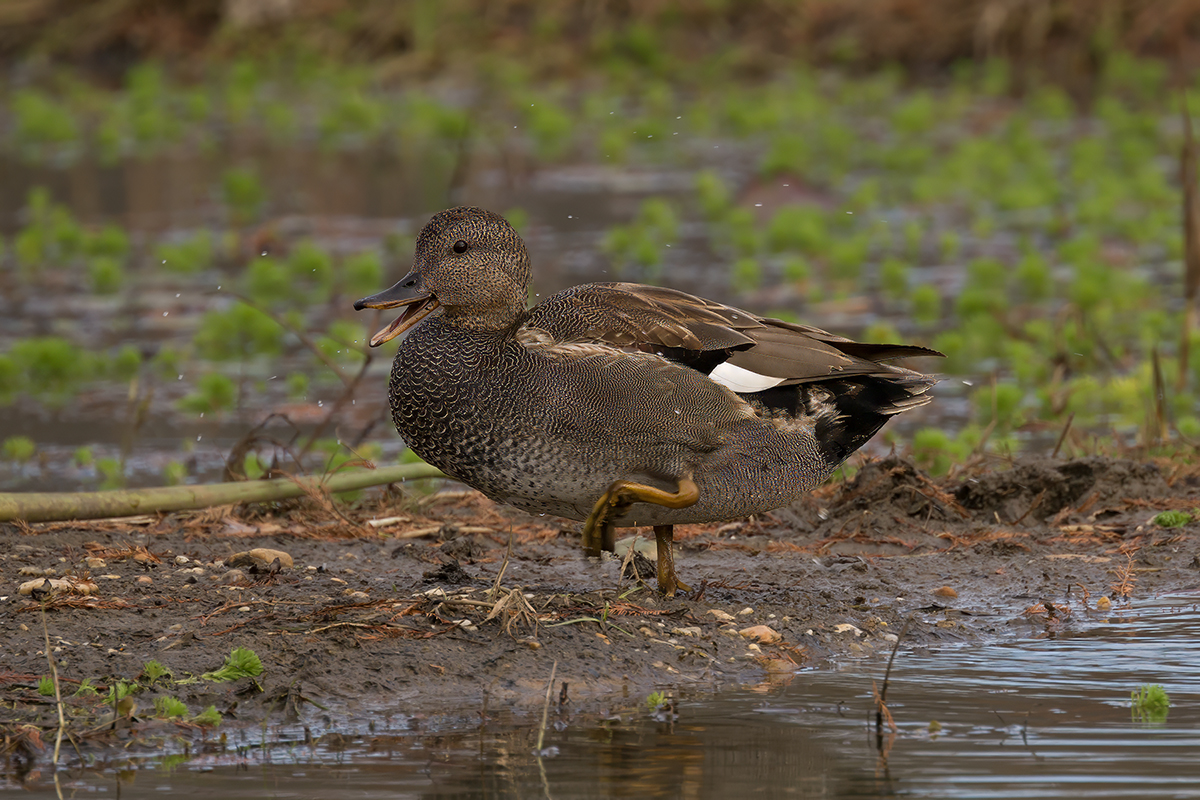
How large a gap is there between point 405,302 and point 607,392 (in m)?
0.67

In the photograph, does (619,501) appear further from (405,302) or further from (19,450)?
(19,450)

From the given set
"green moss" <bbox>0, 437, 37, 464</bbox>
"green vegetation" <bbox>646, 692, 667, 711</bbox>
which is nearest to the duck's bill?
"green vegetation" <bbox>646, 692, 667, 711</bbox>

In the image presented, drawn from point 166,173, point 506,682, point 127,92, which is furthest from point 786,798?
point 127,92

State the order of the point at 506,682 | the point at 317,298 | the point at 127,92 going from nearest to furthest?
1. the point at 506,682
2. the point at 317,298
3. the point at 127,92

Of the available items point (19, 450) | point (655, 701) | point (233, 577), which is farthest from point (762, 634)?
point (19, 450)

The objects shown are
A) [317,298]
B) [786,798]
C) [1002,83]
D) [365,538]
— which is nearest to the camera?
[786,798]

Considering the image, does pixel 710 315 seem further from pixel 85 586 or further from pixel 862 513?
pixel 85 586

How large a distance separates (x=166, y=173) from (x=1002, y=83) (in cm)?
966

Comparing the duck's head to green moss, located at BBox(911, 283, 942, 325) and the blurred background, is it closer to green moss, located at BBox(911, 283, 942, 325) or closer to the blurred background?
the blurred background

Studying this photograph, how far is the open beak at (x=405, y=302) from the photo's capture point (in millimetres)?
4883

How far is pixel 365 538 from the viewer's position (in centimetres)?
610

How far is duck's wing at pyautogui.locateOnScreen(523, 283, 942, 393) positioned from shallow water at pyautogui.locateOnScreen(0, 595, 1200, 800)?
0.88m

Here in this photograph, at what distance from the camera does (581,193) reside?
1559 centimetres

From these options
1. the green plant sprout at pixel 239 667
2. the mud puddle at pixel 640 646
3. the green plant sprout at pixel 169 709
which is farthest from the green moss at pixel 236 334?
the green plant sprout at pixel 169 709
